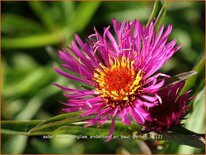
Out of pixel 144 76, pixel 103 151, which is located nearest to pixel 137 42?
pixel 144 76

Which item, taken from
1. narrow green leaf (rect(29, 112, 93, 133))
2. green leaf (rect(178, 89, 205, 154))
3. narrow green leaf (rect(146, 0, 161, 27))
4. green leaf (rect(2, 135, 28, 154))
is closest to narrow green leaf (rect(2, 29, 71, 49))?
green leaf (rect(2, 135, 28, 154))

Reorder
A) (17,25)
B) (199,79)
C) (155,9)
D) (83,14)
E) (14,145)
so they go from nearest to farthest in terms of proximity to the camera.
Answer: (155,9) → (199,79) → (14,145) → (83,14) → (17,25)

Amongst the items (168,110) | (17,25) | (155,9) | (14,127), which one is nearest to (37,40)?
(17,25)

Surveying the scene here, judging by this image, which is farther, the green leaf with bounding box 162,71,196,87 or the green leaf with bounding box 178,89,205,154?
the green leaf with bounding box 178,89,205,154

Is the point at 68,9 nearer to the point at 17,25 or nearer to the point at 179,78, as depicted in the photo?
the point at 17,25

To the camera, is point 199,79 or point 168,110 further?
point 199,79

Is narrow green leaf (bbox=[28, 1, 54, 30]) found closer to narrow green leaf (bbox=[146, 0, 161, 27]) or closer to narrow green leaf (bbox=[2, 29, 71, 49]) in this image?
narrow green leaf (bbox=[2, 29, 71, 49])

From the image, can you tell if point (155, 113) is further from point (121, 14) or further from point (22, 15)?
point (22, 15)
